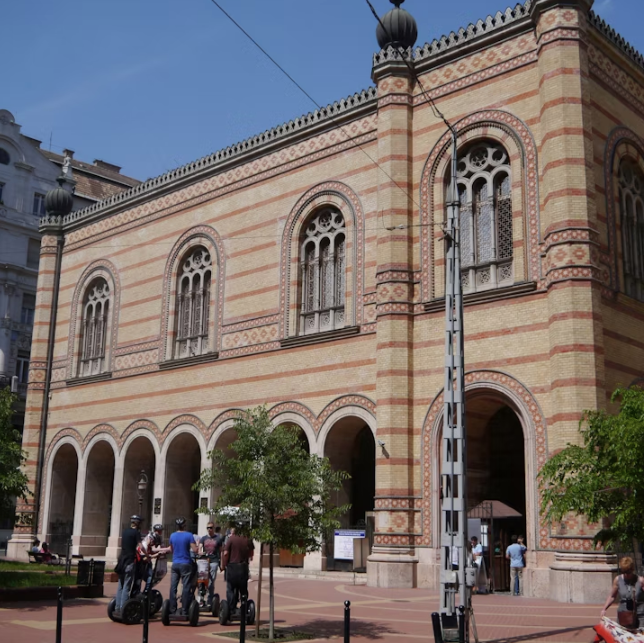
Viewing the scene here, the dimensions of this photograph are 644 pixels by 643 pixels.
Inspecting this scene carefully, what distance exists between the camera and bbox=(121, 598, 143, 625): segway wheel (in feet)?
44.8

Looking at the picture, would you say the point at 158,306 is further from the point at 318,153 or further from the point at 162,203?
the point at 318,153

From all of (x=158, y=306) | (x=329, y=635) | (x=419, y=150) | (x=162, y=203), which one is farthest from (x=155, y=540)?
(x=162, y=203)

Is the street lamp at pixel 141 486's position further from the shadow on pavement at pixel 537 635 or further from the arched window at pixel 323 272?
the shadow on pavement at pixel 537 635

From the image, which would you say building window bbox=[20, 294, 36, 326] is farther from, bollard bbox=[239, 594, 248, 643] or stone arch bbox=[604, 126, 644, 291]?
bollard bbox=[239, 594, 248, 643]

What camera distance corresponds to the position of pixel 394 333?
21.5 metres

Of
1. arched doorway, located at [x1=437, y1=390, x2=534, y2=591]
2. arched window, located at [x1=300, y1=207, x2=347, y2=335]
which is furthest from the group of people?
arched window, located at [x1=300, y1=207, x2=347, y2=335]

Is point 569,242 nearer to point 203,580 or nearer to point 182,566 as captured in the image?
point 203,580

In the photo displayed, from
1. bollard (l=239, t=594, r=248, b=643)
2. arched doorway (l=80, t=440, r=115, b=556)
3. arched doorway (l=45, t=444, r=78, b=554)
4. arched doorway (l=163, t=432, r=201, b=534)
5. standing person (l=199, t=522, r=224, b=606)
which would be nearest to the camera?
bollard (l=239, t=594, r=248, b=643)

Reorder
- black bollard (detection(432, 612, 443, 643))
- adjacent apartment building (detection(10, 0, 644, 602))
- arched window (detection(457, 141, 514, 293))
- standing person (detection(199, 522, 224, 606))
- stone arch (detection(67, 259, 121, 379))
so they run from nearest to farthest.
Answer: black bollard (detection(432, 612, 443, 643)), standing person (detection(199, 522, 224, 606)), adjacent apartment building (detection(10, 0, 644, 602)), arched window (detection(457, 141, 514, 293)), stone arch (detection(67, 259, 121, 379))

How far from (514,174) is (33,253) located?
30249 millimetres

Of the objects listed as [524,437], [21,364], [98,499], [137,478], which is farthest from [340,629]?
[21,364]

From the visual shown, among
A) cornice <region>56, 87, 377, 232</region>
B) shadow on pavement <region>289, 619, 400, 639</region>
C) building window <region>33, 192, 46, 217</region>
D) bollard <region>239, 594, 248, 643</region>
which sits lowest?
shadow on pavement <region>289, 619, 400, 639</region>

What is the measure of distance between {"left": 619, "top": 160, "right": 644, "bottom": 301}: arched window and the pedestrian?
1167 cm

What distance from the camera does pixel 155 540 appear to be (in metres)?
14.4
